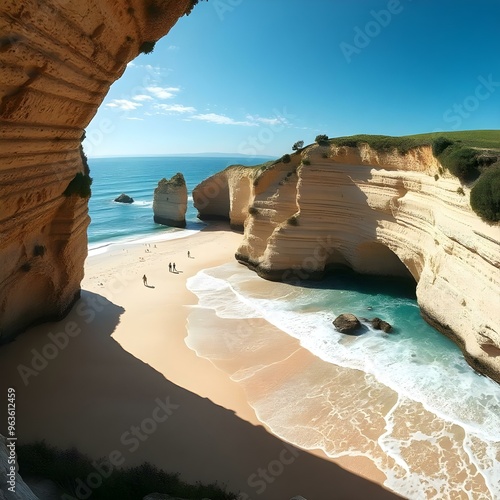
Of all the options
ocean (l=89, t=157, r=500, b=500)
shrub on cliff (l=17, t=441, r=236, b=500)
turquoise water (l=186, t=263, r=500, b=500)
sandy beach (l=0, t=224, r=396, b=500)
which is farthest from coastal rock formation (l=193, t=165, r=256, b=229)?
shrub on cliff (l=17, t=441, r=236, b=500)

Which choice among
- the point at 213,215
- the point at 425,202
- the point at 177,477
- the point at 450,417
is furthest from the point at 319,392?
the point at 213,215

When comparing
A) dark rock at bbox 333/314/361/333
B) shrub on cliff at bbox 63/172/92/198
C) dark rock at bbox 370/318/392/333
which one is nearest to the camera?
shrub on cliff at bbox 63/172/92/198

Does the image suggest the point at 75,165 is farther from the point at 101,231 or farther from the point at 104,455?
the point at 101,231

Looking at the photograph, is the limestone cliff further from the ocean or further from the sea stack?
the sea stack

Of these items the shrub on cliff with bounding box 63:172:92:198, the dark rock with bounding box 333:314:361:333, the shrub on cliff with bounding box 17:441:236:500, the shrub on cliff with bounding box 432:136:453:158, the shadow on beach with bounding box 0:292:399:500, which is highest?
the shrub on cliff with bounding box 432:136:453:158

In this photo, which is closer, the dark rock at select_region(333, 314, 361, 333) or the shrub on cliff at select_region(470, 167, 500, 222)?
the shrub on cliff at select_region(470, 167, 500, 222)

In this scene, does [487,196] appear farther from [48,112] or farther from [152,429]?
[48,112]

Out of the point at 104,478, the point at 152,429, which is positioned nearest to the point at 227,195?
the point at 152,429
